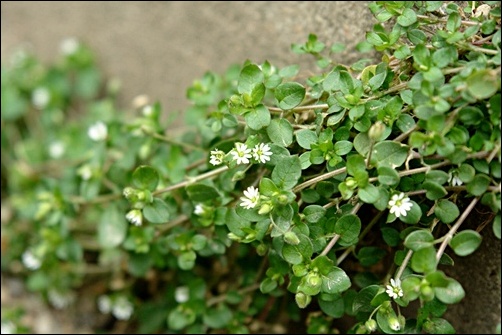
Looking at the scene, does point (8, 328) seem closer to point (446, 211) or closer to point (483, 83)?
point (446, 211)

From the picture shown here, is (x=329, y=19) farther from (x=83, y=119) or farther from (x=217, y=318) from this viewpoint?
(x=83, y=119)

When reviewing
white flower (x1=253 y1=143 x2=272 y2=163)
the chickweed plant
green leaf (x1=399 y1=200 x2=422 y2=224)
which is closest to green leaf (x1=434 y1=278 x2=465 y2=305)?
the chickweed plant

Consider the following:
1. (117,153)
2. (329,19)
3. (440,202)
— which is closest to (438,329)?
(440,202)

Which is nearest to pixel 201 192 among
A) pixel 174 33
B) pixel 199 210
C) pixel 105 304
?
pixel 199 210

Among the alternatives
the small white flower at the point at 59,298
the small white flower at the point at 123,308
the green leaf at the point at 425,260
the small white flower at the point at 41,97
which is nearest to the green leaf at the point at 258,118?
the green leaf at the point at 425,260

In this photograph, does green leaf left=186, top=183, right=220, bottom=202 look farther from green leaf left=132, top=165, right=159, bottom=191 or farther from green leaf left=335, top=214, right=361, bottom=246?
green leaf left=335, top=214, right=361, bottom=246

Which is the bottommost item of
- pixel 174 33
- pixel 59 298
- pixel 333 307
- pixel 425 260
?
pixel 59 298
